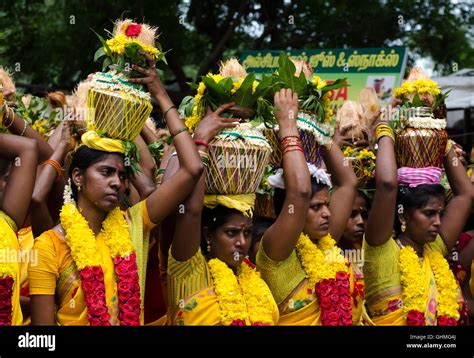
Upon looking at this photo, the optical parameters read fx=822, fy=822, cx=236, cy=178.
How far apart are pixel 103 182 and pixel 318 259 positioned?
4.55 ft

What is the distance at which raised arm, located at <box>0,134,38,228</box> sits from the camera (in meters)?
4.40

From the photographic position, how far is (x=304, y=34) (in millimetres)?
14195

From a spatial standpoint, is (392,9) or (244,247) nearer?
(244,247)

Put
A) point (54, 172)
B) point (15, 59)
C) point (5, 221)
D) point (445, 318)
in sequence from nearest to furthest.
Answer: point (5, 221), point (54, 172), point (445, 318), point (15, 59)

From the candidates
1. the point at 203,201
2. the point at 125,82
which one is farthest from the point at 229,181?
the point at 125,82

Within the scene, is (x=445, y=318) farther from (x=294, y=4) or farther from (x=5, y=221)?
(x=294, y=4)

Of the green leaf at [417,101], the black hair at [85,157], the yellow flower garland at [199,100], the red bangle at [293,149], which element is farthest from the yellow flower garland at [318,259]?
the black hair at [85,157]

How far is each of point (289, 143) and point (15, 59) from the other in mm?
9111

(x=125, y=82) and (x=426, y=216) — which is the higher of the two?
(x=125, y=82)

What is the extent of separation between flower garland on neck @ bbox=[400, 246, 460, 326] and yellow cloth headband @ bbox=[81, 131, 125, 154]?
82.1 inches

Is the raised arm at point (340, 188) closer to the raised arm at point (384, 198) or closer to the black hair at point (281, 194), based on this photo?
the raised arm at point (384, 198)

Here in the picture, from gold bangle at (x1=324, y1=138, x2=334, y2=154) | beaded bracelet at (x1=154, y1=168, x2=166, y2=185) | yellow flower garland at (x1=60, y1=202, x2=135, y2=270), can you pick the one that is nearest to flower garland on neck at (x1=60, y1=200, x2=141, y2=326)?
yellow flower garland at (x1=60, y1=202, x2=135, y2=270)

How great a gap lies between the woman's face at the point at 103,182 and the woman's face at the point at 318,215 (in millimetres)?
1226
